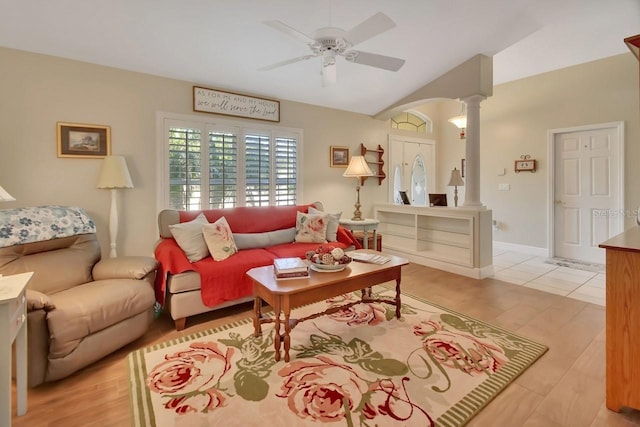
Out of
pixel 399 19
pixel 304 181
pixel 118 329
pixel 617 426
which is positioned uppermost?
pixel 399 19

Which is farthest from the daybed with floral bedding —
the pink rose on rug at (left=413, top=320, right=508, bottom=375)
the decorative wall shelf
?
the decorative wall shelf

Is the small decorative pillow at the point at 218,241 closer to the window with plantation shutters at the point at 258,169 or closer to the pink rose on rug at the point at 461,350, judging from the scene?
the window with plantation shutters at the point at 258,169

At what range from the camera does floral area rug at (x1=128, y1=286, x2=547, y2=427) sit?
5.37 ft

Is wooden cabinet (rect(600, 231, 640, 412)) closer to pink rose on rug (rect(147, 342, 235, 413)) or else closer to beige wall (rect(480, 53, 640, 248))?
pink rose on rug (rect(147, 342, 235, 413))

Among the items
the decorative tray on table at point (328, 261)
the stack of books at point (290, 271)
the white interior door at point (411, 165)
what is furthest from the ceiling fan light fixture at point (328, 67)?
the white interior door at point (411, 165)

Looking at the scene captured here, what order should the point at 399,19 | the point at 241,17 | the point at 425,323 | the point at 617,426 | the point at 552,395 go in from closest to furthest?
the point at 617,426 → the point at 552,395 → the point at 425,323 → the point at 241,17 → the point at 399,19

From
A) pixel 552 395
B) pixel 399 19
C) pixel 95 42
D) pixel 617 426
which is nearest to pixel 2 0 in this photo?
pixel 95 42

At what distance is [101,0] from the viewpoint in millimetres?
2484

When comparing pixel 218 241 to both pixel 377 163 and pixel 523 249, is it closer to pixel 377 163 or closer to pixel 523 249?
pixel 377 163

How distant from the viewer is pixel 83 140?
3062 mm

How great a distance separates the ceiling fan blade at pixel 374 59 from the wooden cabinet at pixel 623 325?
1.92 m

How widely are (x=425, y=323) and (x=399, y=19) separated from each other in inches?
116

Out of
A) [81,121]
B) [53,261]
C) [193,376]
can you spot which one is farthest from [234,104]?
[193,376]

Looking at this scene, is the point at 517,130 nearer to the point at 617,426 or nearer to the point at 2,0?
the point at 617,426
